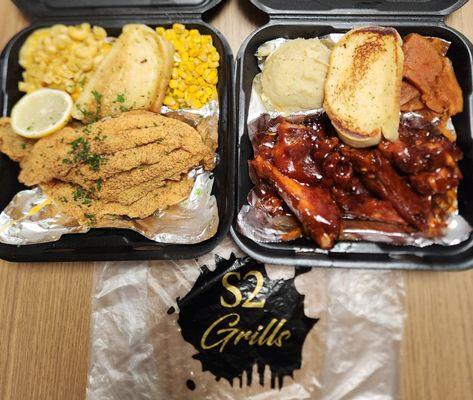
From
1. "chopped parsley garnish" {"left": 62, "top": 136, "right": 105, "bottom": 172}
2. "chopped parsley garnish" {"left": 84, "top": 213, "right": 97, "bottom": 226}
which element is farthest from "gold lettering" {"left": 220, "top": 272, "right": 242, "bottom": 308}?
"chopped parsley garnish" {"left": 62, "top": 136, "right": 105, "bottom": 172}

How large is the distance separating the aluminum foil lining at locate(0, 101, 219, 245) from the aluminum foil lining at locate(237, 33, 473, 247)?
0.18 m

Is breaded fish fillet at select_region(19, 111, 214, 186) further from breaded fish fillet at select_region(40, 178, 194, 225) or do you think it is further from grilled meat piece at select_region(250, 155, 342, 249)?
grilled meat piece at select_region(250, 155, 342, 249)

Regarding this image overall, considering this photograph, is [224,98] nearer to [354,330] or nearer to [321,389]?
[354,330]

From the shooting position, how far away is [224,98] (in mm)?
2025

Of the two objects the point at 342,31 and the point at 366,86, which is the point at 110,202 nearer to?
the point at 366,86

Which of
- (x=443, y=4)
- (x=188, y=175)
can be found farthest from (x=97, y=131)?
(x=443, y=4)

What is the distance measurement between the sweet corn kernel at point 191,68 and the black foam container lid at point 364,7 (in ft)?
1.17

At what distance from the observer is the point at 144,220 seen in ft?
6.46

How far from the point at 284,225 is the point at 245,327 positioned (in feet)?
1.76

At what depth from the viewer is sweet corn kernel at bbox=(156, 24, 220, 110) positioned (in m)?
2.08

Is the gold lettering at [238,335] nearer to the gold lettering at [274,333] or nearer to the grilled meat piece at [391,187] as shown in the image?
the gold lettering at [274,333]

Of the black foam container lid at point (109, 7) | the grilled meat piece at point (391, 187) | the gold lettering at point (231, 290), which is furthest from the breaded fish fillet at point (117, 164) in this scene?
the grilled meat piece at point (391, 187)

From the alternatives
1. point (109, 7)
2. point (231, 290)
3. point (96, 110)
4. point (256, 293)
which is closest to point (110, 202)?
point (96, 110)

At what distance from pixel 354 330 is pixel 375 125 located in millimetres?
979
